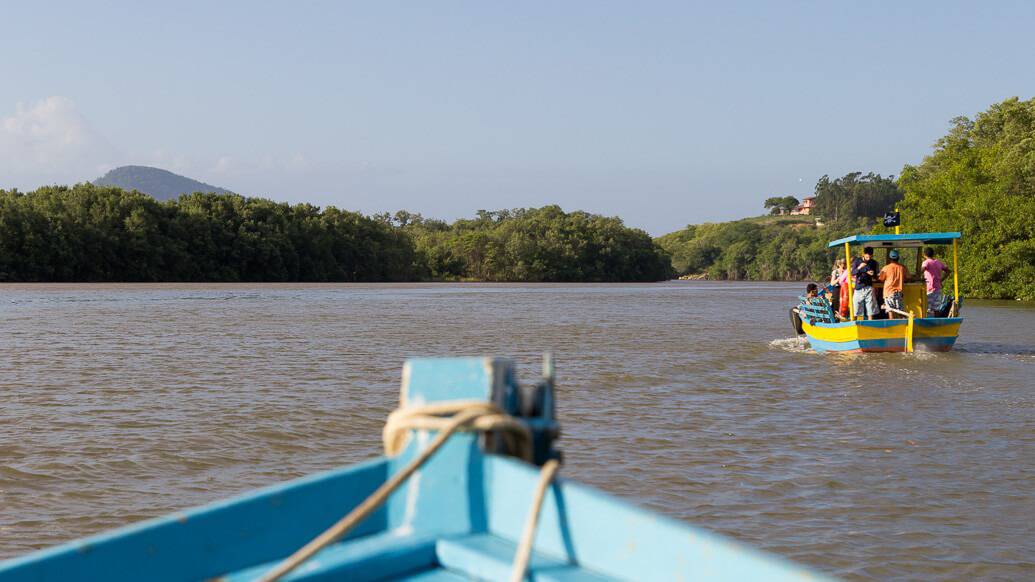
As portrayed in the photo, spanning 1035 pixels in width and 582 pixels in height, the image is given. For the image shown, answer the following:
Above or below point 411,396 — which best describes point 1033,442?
below

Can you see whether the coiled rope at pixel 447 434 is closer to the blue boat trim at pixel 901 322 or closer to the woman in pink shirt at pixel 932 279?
the blue boat trim at pixel 901 322

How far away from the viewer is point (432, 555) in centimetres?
291

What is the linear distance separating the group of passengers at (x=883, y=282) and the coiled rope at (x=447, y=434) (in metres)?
16.0

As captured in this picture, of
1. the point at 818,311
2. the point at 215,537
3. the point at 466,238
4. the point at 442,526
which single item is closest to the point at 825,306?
the point at 818,311

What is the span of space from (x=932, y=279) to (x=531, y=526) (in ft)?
58.2

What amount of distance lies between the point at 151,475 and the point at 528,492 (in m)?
5.74

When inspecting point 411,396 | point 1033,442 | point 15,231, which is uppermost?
point 15,231

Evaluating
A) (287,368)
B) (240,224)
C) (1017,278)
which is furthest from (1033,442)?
(240,224)

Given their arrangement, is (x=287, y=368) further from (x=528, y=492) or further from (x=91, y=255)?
(x=91, y=255)

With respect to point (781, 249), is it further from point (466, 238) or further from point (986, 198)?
point (986, 198)

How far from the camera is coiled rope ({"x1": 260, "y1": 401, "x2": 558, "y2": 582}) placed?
2.60m

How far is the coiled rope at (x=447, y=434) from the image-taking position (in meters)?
2.60

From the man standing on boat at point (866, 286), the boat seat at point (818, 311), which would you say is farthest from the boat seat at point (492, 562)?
the boat seat at point (818, 311)

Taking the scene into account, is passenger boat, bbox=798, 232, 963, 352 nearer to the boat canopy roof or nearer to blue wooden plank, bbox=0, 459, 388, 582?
the boat canopy roof
